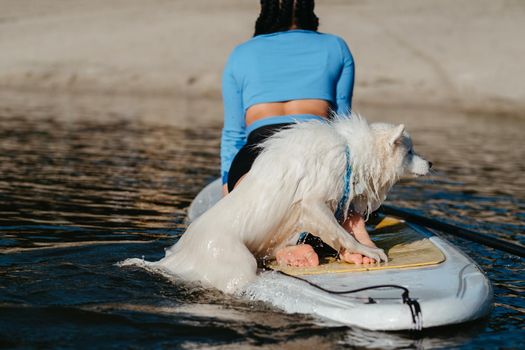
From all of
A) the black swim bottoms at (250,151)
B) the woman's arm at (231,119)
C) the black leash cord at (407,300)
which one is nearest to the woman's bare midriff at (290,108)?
the black swim bottoms at (250,151)

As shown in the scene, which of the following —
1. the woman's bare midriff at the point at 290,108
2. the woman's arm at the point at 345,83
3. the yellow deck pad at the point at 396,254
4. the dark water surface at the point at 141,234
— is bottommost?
the dark water surface at the point at 141,234

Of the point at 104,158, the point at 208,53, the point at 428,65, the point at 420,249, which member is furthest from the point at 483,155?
the point at 208,53

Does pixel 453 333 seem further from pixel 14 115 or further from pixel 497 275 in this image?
pixel 14 115

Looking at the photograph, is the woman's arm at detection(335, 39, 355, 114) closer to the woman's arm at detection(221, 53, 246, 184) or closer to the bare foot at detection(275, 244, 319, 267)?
the woman's arm at detection(221, 53, 246, 184)

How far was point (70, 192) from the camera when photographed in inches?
376

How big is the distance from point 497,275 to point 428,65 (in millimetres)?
22790

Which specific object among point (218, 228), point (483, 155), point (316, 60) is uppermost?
point (316, 60)

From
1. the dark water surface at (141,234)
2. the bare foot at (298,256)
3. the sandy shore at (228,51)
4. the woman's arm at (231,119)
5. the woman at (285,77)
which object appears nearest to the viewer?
the dark water surface at (141,234)

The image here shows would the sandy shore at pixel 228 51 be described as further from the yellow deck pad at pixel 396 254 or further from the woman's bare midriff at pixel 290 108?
the woman's bare midriff at pixel 290 108

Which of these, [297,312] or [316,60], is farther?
[316,60]

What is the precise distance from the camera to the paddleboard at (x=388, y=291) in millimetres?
4652

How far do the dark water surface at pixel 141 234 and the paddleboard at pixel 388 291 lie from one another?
0.08m

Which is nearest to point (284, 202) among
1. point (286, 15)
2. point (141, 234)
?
point (286, 15)

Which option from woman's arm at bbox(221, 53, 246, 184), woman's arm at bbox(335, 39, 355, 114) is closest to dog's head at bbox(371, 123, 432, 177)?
woman's arm at bbox(335, 39, 355, 114)
